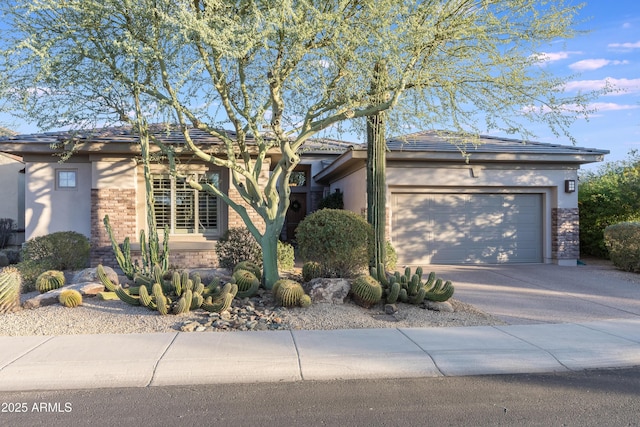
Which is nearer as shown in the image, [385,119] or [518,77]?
[518,77]

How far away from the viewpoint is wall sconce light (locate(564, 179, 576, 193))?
14359mm

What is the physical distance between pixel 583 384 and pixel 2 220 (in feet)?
68.5

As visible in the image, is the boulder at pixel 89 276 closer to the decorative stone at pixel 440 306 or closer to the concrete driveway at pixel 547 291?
the decorative stone at pixel 440 306

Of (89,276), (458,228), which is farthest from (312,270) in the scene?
(458,228)

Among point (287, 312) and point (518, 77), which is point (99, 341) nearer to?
point (287, 312)

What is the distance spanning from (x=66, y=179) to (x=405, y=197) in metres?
9.84

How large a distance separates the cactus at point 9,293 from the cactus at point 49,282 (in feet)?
2.60

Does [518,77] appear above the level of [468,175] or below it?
above

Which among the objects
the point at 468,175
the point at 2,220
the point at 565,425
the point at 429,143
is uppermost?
the point at 429,143

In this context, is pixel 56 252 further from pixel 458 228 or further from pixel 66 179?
pixel 458 228

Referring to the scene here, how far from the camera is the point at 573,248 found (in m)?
14.3

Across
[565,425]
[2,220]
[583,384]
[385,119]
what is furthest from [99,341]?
[2,220]

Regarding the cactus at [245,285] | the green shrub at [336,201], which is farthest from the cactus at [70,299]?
the green shrub at [336,201]

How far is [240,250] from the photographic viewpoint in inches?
465
